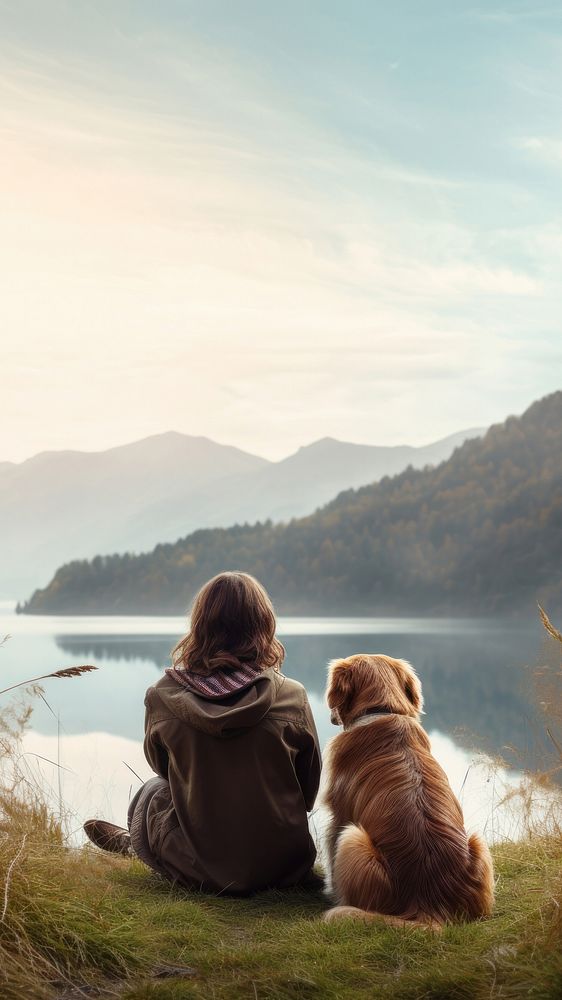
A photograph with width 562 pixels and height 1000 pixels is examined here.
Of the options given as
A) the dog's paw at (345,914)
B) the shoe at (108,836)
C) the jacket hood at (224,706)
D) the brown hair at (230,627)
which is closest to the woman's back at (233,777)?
the jacket hood at (224,706)

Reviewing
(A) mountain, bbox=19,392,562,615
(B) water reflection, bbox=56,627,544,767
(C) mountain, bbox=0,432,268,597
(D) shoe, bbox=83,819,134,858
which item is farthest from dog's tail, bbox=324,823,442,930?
(C) mountain, bbox=0,432,268,597

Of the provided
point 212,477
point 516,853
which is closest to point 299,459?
point 212,477

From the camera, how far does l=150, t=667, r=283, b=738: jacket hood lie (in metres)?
3.93

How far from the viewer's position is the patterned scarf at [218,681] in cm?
401

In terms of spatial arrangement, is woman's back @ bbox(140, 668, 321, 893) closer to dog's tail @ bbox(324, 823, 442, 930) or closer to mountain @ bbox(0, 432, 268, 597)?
dog's tail @ bbox(324, 823, 442, 930)

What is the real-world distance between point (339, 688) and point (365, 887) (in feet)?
2.73

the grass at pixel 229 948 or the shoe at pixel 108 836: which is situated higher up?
the grass at pixel 229 948

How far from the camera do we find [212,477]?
630 ft

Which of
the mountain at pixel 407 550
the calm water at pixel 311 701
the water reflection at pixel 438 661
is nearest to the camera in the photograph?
the calm water at pixel 311 701

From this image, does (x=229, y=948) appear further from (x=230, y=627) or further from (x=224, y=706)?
(x=230, y=627)

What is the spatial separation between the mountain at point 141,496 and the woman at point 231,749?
472 ft

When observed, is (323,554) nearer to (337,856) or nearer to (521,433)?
(521,433)

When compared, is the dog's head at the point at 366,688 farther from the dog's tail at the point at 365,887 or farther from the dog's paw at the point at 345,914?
the dog's paw at the point at 345,914

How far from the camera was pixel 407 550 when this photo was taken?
71.9 metres
